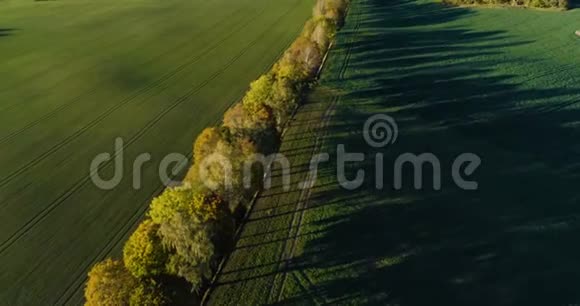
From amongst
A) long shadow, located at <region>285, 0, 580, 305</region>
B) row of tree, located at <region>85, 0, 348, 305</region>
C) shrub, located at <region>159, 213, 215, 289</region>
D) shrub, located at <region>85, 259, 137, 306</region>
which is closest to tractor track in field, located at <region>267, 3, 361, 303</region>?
long shadow, located at <region>285, 0, 580, 305</region>

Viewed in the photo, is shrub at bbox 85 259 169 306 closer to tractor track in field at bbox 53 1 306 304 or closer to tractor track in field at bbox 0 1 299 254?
tractor track in field at bbox 53 1 306 304

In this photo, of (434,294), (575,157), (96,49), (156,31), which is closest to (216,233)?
(434,294)

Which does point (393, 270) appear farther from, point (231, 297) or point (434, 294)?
point (231, 297)

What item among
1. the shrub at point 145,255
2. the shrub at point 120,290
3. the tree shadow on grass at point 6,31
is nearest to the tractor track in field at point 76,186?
the shrub at point 145,255

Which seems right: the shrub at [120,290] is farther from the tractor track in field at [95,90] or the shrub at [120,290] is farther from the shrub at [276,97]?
the tractor track in field at [95,90]

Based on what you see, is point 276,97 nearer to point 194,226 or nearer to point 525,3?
point 194,226

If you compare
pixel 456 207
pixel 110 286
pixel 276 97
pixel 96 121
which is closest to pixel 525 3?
pixel 276 97
